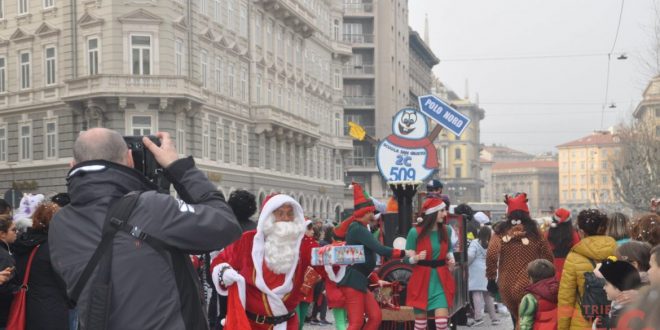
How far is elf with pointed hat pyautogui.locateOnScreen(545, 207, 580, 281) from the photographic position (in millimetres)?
11070

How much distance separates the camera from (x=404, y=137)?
13.4m

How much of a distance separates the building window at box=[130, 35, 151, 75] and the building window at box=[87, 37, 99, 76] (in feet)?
4.70

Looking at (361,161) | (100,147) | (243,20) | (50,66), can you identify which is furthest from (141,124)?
(361,161)

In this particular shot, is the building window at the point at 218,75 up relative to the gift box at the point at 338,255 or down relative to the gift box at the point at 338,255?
up

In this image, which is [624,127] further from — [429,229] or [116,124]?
[429,229]

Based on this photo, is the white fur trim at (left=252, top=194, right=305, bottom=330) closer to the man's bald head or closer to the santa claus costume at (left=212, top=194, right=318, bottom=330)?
the santa claus costume at (left=212, top=194, right=318, bottom=330)

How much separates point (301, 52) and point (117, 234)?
50.1 meters

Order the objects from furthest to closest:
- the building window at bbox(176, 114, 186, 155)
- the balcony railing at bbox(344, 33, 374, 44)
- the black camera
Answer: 1. the balcony railing at bbox(344, 33, 374, 44)
2. the building window at bbox(176, 114, 186, 155)
3. the black camera

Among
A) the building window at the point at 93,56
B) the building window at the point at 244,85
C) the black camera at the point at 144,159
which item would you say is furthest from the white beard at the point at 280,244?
the building window at the point at 244,85

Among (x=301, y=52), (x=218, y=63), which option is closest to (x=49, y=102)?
(x=218, y=63)

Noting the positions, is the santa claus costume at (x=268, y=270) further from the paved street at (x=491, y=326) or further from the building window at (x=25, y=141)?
the building window at (x=25, y=141)

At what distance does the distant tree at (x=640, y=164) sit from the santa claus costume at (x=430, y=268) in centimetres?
3788

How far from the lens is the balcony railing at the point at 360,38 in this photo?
8112 cm

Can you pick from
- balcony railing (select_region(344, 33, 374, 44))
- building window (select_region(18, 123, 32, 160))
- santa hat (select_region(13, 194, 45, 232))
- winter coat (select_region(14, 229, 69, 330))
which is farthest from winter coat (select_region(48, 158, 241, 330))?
balcony railing (select_region(344, 33, 374, 44))
